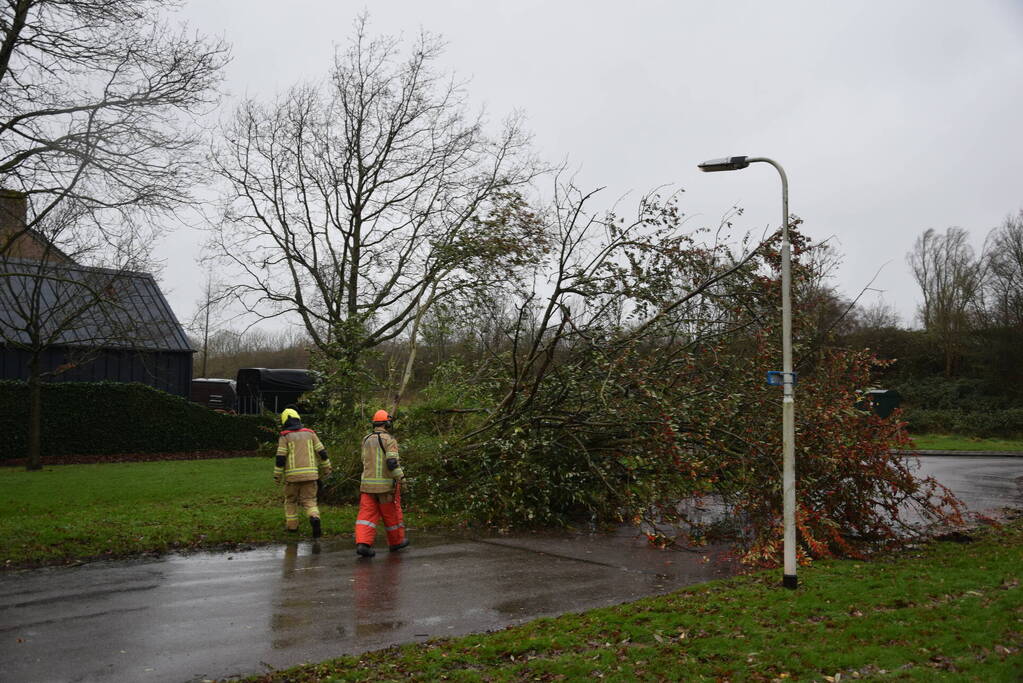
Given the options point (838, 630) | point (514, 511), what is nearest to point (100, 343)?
point (514, 511)

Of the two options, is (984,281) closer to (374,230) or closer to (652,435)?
(374,230)

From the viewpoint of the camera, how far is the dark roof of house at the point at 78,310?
15.8 m

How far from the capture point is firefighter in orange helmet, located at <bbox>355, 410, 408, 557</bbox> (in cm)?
986

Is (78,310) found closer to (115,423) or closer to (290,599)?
(115,423)

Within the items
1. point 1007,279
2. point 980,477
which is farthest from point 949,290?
point 980,477

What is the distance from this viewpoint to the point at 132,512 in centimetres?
1141

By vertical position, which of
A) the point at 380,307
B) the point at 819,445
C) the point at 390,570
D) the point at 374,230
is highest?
the point at 374,230

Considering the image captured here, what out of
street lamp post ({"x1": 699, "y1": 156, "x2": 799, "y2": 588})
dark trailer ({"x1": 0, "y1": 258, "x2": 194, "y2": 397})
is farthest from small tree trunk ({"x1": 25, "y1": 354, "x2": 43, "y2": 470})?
street lamp post ({"x1": 699, "y1": 156, "x2": 799, "y2": 588})

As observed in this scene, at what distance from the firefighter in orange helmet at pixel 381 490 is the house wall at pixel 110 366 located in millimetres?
14424

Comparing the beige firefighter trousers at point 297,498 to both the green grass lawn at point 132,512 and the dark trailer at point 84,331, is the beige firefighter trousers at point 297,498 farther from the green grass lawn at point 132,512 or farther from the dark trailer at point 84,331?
the dark trailer at point 84,331

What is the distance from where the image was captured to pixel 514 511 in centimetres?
1173

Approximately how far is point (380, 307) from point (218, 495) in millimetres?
6725

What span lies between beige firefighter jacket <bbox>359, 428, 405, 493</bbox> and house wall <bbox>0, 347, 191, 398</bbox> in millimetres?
14398

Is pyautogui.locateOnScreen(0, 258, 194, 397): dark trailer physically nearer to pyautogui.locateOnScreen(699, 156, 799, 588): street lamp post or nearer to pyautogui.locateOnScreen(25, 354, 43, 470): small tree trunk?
pyautogui.locateOnScreen(25, 354, 43, 470): small tree trunk
